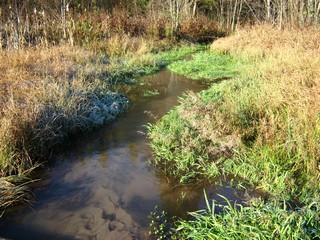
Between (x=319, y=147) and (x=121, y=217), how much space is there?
8.94ft

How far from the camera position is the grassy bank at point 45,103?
471 cm

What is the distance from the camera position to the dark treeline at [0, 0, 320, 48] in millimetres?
11492

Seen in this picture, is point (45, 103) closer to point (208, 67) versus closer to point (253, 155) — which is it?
point (253, 155)

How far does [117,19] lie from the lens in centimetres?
1623

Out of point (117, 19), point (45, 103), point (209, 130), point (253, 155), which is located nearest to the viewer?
point (253, 155)

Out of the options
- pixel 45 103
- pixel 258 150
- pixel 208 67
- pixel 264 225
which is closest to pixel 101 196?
pixel 264 225

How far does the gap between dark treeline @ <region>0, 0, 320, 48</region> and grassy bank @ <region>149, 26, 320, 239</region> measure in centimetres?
683

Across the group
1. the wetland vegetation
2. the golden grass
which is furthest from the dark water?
the golden grass

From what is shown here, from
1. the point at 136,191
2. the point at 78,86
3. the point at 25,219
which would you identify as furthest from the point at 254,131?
the point at 78,86

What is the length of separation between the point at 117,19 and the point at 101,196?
13.4 m

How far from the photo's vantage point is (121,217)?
3963mm

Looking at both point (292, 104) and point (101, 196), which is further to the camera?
point (292, 104)

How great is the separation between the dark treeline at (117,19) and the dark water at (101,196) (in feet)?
19.4

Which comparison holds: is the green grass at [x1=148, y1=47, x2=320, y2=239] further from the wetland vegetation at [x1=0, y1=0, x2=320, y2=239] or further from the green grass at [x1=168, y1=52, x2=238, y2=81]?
A: the green grass at [x1=168, y1=52, x2=238, y2=81]
